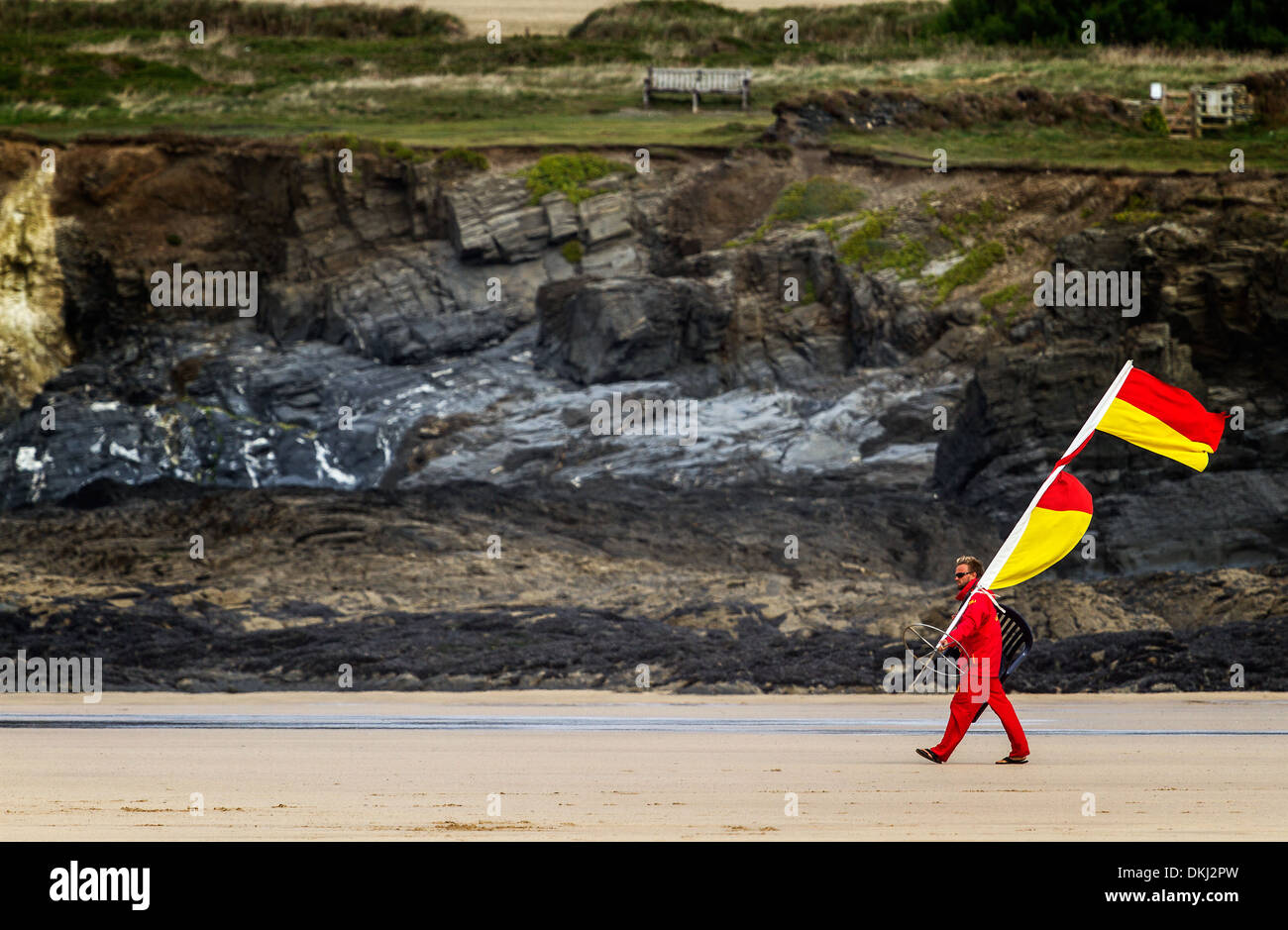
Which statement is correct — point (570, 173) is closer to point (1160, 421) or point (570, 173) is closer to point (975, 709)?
point (1160, 421)

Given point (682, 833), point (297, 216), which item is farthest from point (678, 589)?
point (297, 216)

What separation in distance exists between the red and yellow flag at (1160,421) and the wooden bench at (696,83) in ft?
183

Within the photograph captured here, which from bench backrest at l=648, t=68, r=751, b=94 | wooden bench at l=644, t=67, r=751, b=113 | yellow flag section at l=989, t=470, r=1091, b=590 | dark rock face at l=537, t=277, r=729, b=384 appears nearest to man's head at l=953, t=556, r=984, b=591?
yellow flag section at l=989, t=470, r=1091, b=590

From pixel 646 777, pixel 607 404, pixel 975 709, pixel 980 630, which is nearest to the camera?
pixel 980 630

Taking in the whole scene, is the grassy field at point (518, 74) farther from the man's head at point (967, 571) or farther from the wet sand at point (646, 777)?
the man's head at point (967, 571)

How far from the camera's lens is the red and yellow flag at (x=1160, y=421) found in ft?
41.2

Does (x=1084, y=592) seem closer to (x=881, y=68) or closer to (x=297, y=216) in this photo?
(x=297, y=216)

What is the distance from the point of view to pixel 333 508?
129 feet

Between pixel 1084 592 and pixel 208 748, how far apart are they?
61.5 feet

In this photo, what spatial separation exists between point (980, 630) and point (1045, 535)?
0.91 meters

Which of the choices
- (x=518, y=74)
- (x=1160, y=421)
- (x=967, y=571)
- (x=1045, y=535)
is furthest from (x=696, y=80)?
(x=967, y=571)

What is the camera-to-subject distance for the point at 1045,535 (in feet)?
39.3

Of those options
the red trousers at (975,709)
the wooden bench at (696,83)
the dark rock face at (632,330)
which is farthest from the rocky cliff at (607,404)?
the red trousers at (975,709)

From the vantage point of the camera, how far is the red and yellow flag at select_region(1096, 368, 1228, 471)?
12.6 m
